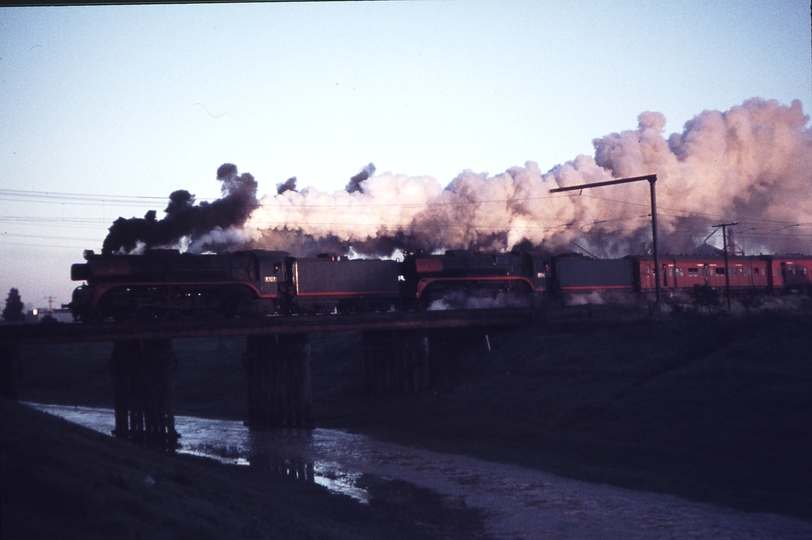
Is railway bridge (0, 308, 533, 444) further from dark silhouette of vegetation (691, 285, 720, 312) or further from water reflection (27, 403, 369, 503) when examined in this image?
dark silhouette of vegetation (691, 285, 720, 312)

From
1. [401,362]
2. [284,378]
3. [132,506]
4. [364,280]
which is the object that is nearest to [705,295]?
[401,362]

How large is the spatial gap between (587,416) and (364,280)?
19573 mm

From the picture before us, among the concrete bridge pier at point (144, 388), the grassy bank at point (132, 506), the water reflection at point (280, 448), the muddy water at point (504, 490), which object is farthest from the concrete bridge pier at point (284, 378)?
the grassy bank at point (132, 506)

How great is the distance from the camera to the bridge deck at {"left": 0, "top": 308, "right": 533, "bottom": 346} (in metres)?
34.4

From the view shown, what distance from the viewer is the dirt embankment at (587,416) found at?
68.1 feet

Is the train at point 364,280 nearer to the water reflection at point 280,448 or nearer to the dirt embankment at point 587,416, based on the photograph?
the dirt embankment at point 587,416

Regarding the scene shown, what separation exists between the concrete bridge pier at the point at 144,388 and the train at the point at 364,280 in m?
2.22

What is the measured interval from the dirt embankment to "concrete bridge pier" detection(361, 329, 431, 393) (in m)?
1.36

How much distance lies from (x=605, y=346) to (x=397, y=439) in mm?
14484

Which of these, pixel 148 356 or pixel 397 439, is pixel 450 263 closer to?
pixel 397 439

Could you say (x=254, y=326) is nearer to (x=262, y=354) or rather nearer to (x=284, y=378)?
(x=262, y=354)

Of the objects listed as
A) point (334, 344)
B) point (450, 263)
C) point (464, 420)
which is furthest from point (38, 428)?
point (334, 344)

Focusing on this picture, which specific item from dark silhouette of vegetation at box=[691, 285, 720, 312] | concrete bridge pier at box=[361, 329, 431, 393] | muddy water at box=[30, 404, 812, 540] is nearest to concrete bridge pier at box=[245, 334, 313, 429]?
muddy water at box=[30, 404, 812, 540]

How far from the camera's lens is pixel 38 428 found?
16.4 metres
